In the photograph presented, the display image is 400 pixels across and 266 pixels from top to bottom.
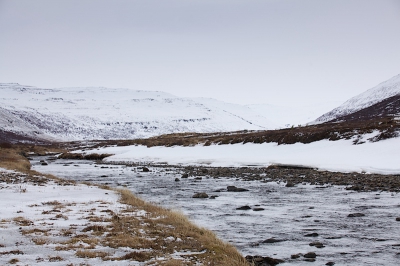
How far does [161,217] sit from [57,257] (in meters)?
5.58

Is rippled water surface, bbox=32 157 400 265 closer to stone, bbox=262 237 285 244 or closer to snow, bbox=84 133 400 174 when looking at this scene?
stone, bbox=262 237 285 244

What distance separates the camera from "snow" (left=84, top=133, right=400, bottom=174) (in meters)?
33.8

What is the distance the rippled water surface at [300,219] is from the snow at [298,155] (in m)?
11.4

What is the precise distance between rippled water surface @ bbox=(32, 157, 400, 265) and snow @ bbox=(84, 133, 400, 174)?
37.5ft

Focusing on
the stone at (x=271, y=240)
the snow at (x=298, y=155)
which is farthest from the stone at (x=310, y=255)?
the snow at (x=298, y=155)

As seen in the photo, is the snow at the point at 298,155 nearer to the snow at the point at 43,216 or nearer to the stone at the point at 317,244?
the stone at the point at 317,244

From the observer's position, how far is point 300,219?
15195 millimetres

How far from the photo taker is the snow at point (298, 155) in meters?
33.8

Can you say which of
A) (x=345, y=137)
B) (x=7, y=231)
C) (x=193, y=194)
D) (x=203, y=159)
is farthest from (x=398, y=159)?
(x=7, y=231)

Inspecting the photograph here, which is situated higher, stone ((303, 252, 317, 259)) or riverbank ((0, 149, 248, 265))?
riverbank ((0, 149, 248, 265))

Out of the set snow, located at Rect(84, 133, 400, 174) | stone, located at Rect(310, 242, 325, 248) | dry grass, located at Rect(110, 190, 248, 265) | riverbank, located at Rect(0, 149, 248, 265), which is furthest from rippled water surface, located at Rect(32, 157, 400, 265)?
snow, located at Rect(84, 133, 400, 174)

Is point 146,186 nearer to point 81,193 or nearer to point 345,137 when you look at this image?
point 81,193

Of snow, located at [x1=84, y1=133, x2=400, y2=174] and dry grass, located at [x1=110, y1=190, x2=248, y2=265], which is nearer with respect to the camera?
dry grass, located at [x1=110, y1=190, x2=248, y2=265]

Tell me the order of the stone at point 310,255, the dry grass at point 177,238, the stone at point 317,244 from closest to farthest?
the dry grass at point 177,238 < the stone at point 310,255 < the stone at point 317,244
